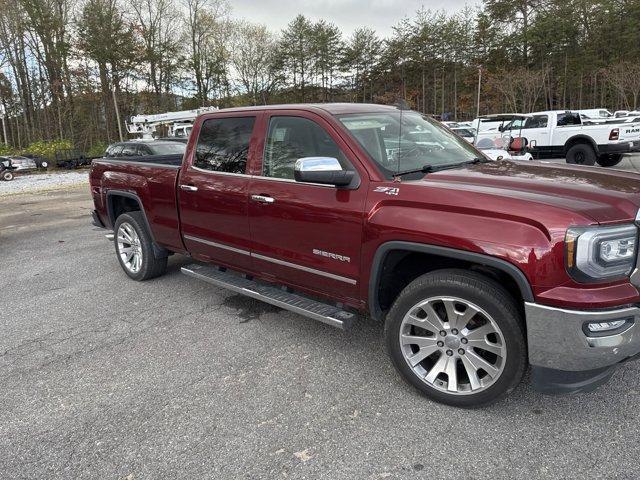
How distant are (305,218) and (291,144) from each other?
2.20 ft

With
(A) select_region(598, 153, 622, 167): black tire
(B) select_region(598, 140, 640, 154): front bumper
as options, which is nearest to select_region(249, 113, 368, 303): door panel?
(B) select_region(598, 140, 640, 154): front bumper

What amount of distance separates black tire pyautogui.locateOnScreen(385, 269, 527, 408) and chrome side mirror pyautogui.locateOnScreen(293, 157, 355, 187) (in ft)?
2.68

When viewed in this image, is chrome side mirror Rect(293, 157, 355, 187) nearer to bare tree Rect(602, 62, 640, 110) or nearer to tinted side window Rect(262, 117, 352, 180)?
tinted side window Rect(262, 117, 352, 180)

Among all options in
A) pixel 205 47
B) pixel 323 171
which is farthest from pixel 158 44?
pixel 323 171

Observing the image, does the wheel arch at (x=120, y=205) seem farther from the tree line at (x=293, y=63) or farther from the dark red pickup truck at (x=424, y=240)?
the tree line at (x=293, y=63)

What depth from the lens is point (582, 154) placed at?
1443 centimetres

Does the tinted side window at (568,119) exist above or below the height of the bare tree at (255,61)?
below

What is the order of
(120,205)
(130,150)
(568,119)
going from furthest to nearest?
(568,119)
(130,150)
(120,205)

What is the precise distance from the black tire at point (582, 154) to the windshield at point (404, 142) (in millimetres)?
12148

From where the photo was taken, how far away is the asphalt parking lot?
2488mm

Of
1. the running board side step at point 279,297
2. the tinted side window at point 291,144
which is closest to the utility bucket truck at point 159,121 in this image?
the running board side step at point 279,297

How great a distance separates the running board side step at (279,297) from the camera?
3346 millimetres

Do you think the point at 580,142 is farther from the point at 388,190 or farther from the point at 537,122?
the point at 388,190

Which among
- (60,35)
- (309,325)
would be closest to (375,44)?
(60,35)
